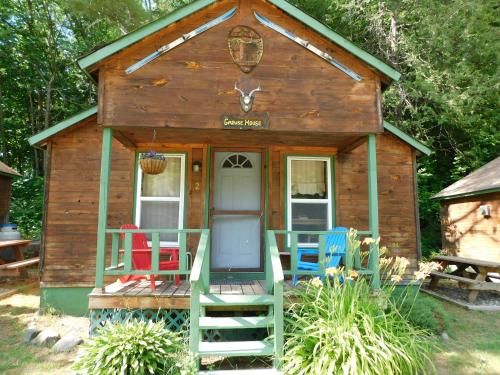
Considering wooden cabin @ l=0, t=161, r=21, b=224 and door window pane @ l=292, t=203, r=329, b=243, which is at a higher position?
wooden cabin @ l=0, t=161, r=21, b=224

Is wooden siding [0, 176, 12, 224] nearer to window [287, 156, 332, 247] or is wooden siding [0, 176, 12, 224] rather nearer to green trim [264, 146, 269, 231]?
green trim [264, 146, 269, 231]

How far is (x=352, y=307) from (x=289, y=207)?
9.83 feet

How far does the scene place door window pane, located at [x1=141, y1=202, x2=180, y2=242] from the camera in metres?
6.19

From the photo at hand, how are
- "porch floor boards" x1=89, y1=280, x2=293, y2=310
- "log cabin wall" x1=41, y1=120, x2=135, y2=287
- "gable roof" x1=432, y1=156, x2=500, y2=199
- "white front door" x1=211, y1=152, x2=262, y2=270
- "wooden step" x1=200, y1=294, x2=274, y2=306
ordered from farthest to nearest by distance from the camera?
"gable roof" x1=432, y1=156, x2=500, y2=199 < "white front door" x1=211, y1=152, x2=262, y2=270 < "log cabin wall" x1=41, y1=120, x2=135, y2=287 < "porch floor boards" x1=89, y1=280, x2=293, y2=310 < "wooden step" x1=200, y1=294, x2=274, y2=306

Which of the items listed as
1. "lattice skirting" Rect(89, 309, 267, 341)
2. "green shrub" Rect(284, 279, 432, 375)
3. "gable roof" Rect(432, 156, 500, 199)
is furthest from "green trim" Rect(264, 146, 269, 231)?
"gable roof" Rect(432, 156, 500, 199)

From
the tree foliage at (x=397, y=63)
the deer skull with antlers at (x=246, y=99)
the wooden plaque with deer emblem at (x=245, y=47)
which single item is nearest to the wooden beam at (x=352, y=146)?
the deer skull with antlers at (x=246, y=99)

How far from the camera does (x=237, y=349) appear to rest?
3.54 metres

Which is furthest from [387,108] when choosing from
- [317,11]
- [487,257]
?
[487,257]

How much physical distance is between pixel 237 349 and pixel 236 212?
2959 millimetres

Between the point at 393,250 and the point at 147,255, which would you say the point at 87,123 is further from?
the point at 393,250

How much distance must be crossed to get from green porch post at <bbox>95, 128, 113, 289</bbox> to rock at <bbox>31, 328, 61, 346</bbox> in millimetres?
947

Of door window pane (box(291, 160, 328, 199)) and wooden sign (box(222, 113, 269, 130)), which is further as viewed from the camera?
door window pane (box(291, 160, 328, 199))

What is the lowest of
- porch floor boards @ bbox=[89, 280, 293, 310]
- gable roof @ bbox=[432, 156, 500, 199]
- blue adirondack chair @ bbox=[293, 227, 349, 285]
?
porch floor boards @ bbox=[89, 280, 293, 310]

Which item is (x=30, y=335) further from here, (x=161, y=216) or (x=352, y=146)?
(x=352, y=146)
